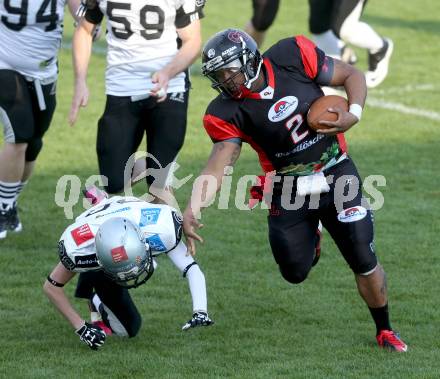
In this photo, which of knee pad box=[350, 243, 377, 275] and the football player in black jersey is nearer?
the football player in black jersey

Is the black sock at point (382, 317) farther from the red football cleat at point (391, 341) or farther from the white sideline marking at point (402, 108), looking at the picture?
the white sideline marking at point (402, 108)

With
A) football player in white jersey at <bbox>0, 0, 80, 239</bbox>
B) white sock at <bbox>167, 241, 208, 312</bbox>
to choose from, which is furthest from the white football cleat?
white sock at <bbox>167, 241, 208, 312</bbox>

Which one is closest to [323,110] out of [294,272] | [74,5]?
[294,272]

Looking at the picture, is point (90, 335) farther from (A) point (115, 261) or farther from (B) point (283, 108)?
(B) point (283, 108)

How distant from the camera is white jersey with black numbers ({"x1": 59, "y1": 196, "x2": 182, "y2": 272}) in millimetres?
5551

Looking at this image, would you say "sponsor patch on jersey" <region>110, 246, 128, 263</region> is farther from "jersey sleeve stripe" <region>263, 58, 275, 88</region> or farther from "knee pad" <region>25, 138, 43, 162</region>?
"knee pad" <region>25, 138, 43, 162</region>

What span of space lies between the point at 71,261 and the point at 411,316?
1.85 meters

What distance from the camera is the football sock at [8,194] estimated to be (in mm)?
7547

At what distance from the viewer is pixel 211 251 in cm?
738

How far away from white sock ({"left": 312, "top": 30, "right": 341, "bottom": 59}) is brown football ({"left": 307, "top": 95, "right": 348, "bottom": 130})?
5690mm

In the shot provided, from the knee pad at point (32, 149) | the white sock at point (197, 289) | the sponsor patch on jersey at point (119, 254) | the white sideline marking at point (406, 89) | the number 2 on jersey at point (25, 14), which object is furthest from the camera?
the white sideline marking at point (406, 89)

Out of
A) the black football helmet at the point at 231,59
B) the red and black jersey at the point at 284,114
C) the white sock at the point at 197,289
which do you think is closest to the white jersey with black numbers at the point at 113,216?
the white sock at the point at 197,289

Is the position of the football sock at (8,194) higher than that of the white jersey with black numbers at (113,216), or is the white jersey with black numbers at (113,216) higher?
the white jersey with black numbers at (113,216)

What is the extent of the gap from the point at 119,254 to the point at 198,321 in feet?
2.07
